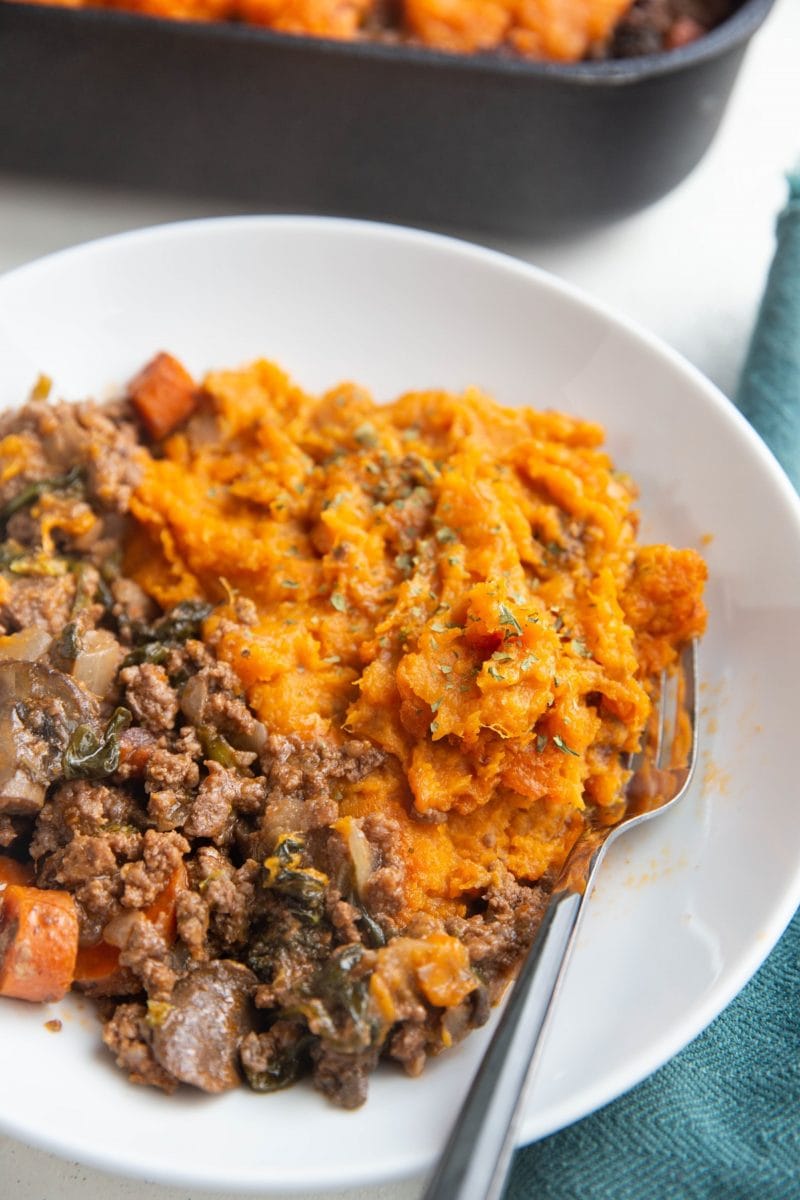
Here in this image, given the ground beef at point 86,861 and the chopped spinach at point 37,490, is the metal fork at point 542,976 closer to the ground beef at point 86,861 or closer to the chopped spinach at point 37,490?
the ground beef at point 86,861

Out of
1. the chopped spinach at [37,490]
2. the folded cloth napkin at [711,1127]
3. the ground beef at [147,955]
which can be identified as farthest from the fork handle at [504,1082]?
the chopped spinach at [37,490]

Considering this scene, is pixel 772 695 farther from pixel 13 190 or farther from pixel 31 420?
pixel 13 190

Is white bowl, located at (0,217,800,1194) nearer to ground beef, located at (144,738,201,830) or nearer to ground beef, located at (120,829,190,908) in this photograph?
ground beef, located at (120,829,190,908)

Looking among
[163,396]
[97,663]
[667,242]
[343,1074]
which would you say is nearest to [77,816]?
[97,663]

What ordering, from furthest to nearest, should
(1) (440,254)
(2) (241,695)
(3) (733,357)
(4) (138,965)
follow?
(3) (733,357)
(1) (440,254)
(2) (241,695)
(4) (138,965)

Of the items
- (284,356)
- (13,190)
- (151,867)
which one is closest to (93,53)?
(13,190)
